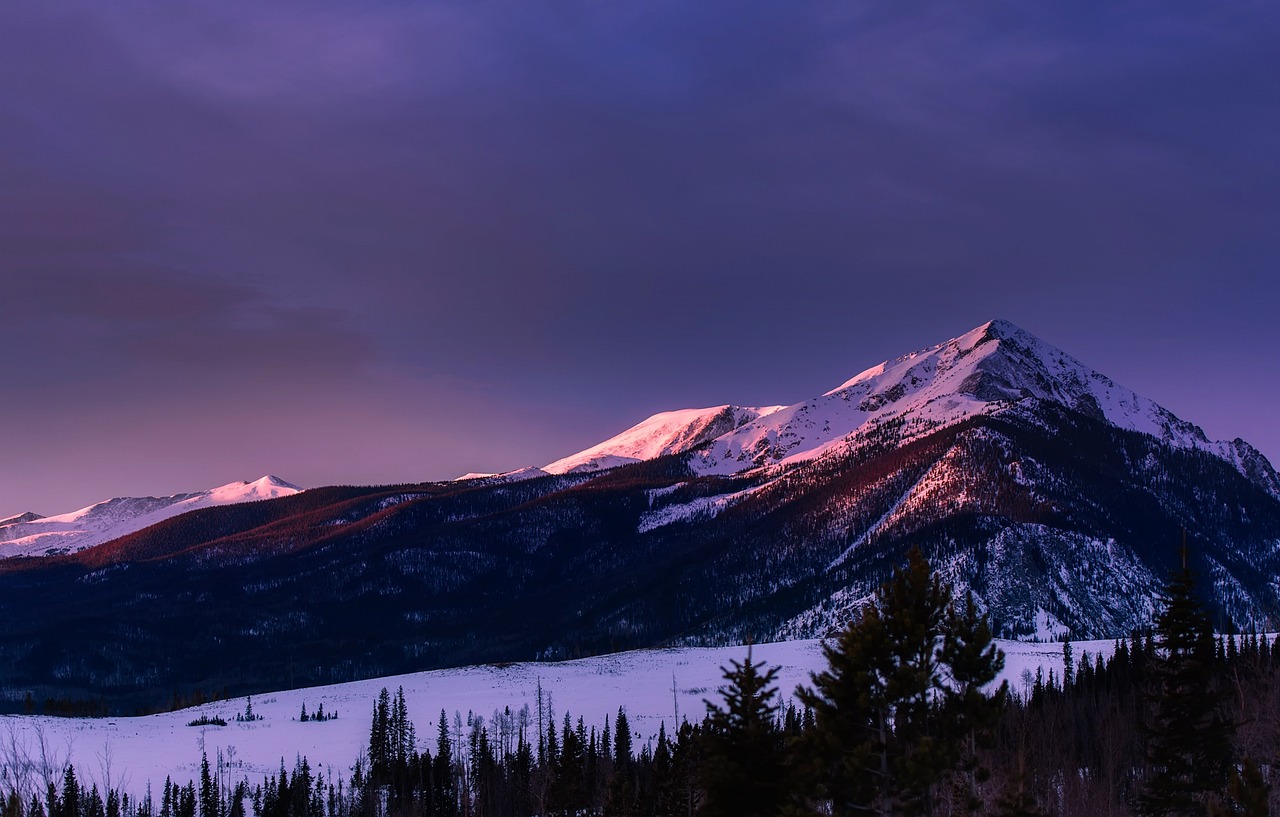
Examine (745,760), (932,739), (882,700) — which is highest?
(882,700)

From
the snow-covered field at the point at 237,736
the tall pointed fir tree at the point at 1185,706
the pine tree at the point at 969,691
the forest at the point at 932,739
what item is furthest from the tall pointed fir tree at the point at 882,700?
the snow-covered field at the point at 237,736

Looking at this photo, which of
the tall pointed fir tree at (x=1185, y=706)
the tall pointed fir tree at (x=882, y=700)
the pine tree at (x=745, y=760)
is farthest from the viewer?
the tall pointed fir tree at (x=1185, y=706)

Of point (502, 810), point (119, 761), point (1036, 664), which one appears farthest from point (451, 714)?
point (1036, 664)

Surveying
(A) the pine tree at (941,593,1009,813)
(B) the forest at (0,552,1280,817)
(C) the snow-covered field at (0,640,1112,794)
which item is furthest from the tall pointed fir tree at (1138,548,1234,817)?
(C) the snow-covered field at (0,640,1112,794)

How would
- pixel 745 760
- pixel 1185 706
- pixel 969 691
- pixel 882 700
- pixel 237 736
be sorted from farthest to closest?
pixel 237 736 < pixel 1185 706 < pixel 745 760 < pixel 969 691 < pixel 882 700

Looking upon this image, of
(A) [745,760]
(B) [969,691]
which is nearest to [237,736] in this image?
(A) [745,760]

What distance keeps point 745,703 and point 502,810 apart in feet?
305

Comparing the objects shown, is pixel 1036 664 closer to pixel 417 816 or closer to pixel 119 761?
pixel 417 816

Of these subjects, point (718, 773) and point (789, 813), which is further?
point (718, 773)

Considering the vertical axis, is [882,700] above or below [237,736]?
above

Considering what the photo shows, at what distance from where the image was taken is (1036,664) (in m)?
199

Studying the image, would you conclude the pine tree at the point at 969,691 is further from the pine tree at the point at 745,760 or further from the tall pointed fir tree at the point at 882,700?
the pine tree at the point at 745,760

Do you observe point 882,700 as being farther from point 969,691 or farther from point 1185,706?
point 1185,706

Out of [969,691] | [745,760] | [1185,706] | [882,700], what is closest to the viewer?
[882,700]
